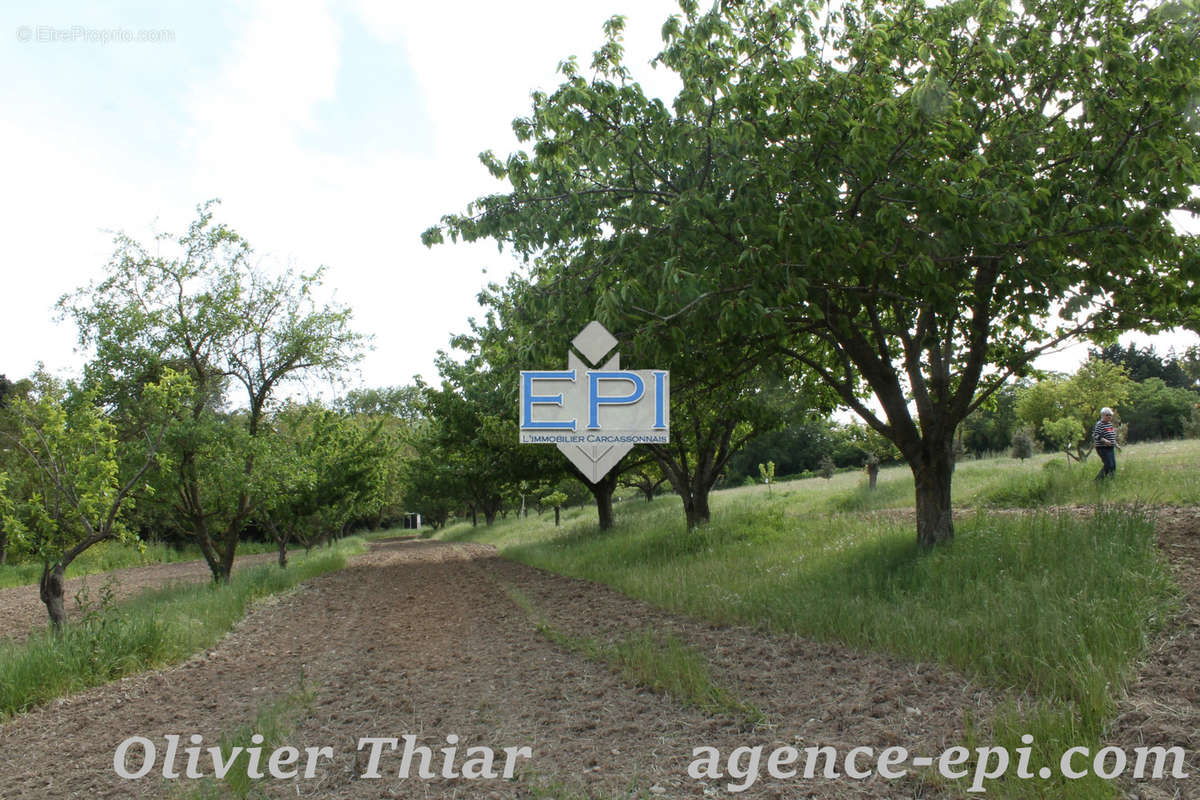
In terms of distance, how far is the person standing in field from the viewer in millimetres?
12383

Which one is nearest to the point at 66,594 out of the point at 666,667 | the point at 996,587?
the point at 666,667

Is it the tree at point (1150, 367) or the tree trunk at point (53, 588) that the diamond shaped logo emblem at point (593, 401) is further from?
the tree at point (1150, 367)

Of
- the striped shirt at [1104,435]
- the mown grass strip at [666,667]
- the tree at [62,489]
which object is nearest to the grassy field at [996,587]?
the striped shirt at [1104,435]

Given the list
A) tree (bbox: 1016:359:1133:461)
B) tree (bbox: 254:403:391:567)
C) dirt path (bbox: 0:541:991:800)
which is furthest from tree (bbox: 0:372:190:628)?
tree (bbox: 1016:359:1133:461)

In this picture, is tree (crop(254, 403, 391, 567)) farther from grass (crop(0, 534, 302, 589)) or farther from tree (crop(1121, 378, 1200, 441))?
tree (crop(1121, 378, 1200, 441))

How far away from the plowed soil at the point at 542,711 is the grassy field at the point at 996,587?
0.23 m

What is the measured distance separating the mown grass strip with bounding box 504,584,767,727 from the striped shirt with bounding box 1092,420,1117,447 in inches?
372

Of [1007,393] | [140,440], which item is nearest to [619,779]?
[140,440]

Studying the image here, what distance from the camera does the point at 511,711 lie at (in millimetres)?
5848

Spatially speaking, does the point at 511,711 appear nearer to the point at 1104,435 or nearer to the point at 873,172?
the point at 873,172

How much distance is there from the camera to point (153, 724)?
6.11 meters

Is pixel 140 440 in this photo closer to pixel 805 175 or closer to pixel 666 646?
pixel 666 646

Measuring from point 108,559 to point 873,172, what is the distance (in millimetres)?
33961

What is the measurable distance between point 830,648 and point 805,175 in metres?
4.66
